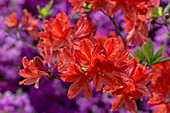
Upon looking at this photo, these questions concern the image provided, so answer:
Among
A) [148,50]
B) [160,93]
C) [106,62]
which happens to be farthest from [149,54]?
[106,62]

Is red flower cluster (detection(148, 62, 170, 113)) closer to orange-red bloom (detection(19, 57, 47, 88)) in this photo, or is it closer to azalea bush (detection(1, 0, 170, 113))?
azalea bush (detection(1, 0, 170, 113))

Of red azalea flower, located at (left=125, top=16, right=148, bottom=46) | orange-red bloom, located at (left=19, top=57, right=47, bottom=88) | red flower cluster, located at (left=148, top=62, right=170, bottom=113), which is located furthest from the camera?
red azalea flower, located at (left=125, top=16, right=148, bottom=46)

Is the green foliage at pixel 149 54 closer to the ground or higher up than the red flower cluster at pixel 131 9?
closer to the ground

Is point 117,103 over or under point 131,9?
under

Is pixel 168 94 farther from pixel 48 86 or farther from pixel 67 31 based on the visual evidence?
pixel 48 86

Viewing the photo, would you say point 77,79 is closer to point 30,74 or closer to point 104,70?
point 104,70

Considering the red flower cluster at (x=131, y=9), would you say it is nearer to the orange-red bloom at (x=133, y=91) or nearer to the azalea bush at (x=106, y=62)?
the azalea bush at (x=106, y=62)

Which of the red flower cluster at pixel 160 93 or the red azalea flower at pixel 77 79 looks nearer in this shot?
the red azalea flower at pixel 77 79

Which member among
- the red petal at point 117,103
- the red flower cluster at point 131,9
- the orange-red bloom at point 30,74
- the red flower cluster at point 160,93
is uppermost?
the red flower cluster at point 131,9

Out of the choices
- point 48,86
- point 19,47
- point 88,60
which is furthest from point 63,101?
point 88,60

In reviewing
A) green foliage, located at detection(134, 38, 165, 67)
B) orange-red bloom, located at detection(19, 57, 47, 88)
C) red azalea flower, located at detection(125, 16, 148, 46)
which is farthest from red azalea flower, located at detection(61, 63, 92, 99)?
red azalea flower, located at detection(125, 16, 148, 46)

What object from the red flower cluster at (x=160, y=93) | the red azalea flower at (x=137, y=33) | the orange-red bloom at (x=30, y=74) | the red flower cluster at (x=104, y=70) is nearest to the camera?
the red flower cluster at (x=104, y=70)

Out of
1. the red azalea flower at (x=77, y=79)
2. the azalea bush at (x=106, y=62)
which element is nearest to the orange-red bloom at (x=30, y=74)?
the azalea bush at (x=106, y=62)
